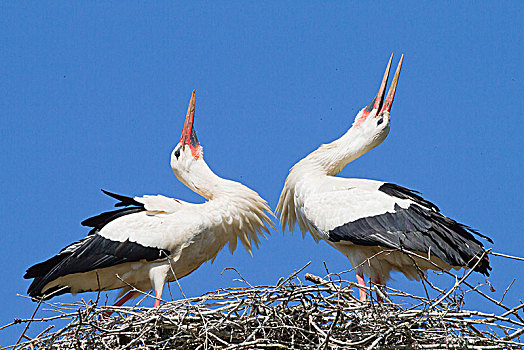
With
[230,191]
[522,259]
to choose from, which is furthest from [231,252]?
[522,259]

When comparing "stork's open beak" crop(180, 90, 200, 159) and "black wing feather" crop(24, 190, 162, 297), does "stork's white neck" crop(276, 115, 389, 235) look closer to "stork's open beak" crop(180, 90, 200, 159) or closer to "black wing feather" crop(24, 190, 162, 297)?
"stork's open beak" crop(180, 90, 200, 159)

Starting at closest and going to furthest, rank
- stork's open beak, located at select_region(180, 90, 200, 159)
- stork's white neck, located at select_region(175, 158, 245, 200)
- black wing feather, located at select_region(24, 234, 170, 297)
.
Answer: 1. black wing feather, located at select_region(24, 234, 170, 297)
2. stork's white neck, located at select_region(175, 158, 245, 200)
3. stork's open beak, located at select_region(180, 90, 200, 159)

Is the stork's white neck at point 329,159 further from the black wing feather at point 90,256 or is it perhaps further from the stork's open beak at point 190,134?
the black wing feather at point 90,256

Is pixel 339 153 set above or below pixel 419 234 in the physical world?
above

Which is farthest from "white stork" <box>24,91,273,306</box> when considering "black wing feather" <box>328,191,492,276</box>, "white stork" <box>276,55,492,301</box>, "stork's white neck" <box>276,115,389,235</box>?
"black wing feather" <box>328,191,492,276</box>

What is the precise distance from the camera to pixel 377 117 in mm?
7523

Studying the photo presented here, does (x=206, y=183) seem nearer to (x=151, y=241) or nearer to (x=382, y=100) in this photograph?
(x=151, y=241)

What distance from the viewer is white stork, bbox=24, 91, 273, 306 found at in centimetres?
671

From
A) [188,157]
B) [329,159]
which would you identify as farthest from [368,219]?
[188,157]

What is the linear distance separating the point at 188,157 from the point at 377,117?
1.59 metres

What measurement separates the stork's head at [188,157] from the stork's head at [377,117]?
52.1 inches

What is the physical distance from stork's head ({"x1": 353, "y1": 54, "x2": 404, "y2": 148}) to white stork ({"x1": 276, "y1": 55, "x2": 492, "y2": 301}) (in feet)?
0.04

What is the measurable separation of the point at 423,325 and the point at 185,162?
3025 millimetres

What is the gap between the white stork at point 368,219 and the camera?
6.38 m
